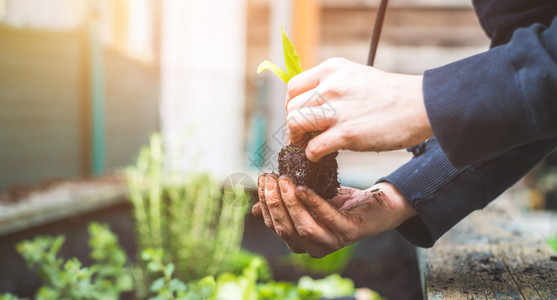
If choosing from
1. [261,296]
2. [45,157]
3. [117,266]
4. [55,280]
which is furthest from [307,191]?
[45,157]

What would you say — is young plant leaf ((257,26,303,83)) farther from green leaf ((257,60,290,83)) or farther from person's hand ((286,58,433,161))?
person's hand ((286,58,433,161))

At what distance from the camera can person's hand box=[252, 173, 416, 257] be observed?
3.17 ft

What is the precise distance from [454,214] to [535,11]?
1.77 feet

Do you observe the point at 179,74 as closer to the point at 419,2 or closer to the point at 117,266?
the point at 419,2

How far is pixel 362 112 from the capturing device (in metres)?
0.82

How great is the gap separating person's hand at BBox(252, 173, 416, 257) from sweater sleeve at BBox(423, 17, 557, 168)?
292 millimetres

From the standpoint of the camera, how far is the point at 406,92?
814mm

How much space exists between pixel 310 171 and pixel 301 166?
0.02m

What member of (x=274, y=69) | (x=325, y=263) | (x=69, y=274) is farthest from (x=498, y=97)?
(x=325, y=263)

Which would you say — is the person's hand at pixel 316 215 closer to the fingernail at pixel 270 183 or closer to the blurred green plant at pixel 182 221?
the fingernail at pixel 270 183

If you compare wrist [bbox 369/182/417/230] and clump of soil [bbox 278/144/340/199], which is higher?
clump of soil [bbox 278/144/340/199]

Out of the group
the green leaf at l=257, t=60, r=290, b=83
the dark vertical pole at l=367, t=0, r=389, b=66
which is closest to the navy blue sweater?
the dark vertical pole at l=367, t=0, r=389, b=66

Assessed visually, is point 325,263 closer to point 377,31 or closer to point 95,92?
point 377,31

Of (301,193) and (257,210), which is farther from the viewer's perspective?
(257,210)
